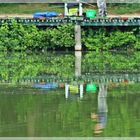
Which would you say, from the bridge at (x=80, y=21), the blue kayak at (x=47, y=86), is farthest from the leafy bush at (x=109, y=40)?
the blue kayak at (x=47, y=86)

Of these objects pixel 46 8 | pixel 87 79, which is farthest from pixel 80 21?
pixel 87 79

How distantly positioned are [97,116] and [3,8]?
30112 mm

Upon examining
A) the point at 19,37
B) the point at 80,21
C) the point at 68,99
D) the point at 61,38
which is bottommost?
the point at 68,99

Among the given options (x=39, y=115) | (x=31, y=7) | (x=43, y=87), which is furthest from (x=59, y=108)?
(x=31, y=7)

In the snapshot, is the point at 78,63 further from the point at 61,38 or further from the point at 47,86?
the point at 47,86

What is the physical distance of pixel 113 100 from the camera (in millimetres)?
21703

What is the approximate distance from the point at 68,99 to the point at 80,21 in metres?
19.5

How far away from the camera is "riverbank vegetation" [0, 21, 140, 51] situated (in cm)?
4175

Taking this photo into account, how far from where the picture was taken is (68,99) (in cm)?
2211

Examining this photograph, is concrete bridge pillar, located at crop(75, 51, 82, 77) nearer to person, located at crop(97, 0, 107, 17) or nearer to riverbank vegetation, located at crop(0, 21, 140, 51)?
riverbank vegetation, located at crop(0, 21, 140, 51)

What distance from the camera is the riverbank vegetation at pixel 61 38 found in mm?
41750

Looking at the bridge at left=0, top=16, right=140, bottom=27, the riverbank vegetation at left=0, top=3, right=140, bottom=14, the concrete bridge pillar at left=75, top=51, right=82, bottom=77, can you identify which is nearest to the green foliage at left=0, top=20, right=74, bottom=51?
the bridge at left=0, top=16, right=140, bottom=27

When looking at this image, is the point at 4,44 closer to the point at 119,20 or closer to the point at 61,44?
the point at 61,44

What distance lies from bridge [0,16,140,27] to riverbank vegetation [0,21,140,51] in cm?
27
